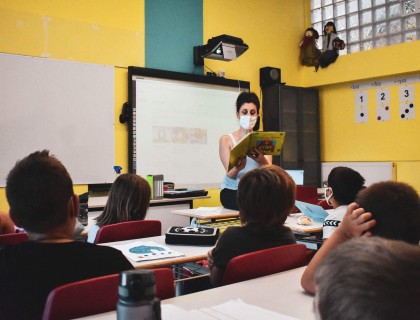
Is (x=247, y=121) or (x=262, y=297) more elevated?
(x=247, y=121)

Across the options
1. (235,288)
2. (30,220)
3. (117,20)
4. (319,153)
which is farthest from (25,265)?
(319,153)

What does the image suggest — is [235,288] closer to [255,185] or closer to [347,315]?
[255,185]

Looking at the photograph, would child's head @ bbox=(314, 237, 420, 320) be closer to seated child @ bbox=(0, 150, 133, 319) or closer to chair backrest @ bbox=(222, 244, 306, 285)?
seated child @ bbox=(0, 150, 133, 319)

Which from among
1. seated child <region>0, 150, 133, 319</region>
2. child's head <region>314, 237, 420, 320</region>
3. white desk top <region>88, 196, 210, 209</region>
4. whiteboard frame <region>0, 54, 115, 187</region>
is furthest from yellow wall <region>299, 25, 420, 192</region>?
child's head <region>314, 237, 420, 320</region>

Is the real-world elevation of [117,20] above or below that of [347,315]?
above

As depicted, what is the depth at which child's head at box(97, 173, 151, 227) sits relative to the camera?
2514 mm

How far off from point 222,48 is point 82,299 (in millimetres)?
4775

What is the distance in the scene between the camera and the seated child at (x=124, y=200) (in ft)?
8.25

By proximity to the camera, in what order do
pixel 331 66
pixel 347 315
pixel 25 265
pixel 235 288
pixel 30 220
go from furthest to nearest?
pixel 331 66 < pixel 235 288 < pixel 30 220 < pixel 25 265 < pixel 347 315

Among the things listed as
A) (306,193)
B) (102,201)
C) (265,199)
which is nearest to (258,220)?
(265,199)

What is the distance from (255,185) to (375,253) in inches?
52.7

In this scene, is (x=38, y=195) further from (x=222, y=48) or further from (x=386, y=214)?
(x=222, y=48)

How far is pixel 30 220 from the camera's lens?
4.21 ft

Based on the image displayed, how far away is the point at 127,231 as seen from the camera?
2369mm
